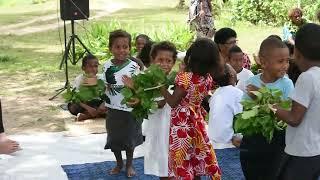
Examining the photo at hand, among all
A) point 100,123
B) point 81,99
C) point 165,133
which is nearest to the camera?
point 165,133

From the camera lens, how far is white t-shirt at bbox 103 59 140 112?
15.4ft

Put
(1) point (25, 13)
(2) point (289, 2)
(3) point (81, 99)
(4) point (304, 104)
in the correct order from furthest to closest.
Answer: (1) point (25, 13), (2) point (289, 2), (3) point (81, 99), (4) point (304, 104)

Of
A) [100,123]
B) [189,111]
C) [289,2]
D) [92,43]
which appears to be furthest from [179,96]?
[289,2]

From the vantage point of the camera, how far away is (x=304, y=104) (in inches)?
121

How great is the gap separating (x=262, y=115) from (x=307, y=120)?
1.27 ft

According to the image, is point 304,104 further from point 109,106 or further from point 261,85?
point 109,106

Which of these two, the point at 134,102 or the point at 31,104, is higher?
the point at 134,102

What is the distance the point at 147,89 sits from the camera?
13.1ft

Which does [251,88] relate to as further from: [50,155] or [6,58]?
[6,58]

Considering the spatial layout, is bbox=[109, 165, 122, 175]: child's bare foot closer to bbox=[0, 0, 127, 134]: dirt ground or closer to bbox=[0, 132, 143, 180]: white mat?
bbox=[0, 132, 143, 180]: white mat

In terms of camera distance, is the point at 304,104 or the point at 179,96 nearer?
the point at 304,104

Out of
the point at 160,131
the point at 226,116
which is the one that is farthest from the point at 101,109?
the point at 160,131

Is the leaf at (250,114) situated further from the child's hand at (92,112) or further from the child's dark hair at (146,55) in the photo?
the child's hand at (92,112)

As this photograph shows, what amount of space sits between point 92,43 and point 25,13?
33.4ft
